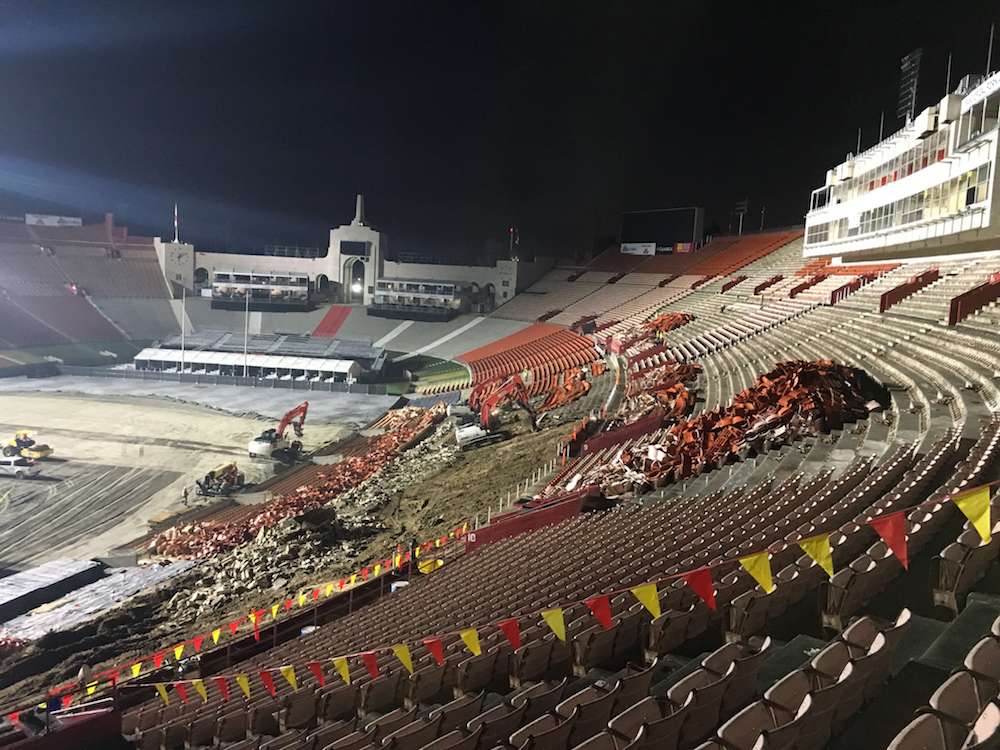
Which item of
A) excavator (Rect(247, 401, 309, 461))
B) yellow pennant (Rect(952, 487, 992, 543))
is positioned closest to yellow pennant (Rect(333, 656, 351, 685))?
yellow pennant (Rect(952, 487, 992, 543))

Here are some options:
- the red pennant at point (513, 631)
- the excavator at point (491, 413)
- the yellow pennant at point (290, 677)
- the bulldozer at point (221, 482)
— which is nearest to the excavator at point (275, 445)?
the bulldozer at point (221, 482)

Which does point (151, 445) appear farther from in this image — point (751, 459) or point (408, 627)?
point (751, 459)

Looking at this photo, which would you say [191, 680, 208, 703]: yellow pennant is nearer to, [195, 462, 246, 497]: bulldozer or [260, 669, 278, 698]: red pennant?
[260, 669, 278, 698]: red pennant

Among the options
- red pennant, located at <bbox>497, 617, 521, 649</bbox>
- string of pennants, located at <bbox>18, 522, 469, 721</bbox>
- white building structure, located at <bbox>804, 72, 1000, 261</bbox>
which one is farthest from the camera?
white building structure, located at <bbox>804, 72, 1000, 261</bbox>

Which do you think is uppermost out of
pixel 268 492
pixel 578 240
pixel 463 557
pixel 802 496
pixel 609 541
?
pixel 578 240

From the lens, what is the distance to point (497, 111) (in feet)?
173

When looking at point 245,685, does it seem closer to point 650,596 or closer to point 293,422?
point 650,596

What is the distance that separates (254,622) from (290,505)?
7095 millimetres

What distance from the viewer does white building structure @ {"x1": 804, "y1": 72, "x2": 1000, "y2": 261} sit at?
56.0 feet

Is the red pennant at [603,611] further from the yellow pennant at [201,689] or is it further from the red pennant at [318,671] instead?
the yellow pennant at [201,689]

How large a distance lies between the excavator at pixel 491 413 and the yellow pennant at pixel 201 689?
45.9 ft

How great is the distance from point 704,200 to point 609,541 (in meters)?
50.5

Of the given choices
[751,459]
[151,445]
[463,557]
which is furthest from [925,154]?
[151,445]

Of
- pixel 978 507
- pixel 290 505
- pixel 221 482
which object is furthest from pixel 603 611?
pixel 221 482
